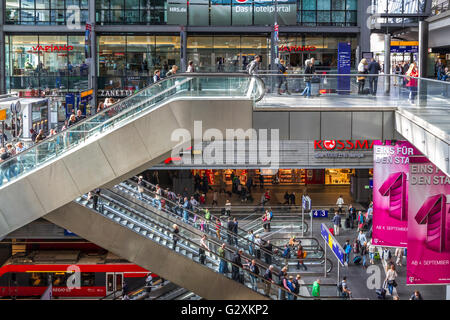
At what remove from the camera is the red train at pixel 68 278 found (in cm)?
2397

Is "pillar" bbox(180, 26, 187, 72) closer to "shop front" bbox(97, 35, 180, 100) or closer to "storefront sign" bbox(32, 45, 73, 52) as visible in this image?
"shop front" bbox(97, 35, 180, 100)

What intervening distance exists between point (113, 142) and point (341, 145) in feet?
77.2

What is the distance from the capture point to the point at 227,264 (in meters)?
17.5

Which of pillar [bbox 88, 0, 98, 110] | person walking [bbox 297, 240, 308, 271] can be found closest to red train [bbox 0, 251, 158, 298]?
person walking [bbox 297, 240, 308, 271]

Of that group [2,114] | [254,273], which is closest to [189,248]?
[254,273]

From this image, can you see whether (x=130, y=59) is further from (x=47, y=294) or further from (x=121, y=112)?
(x=121, y=112)

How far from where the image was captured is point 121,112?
13.6m

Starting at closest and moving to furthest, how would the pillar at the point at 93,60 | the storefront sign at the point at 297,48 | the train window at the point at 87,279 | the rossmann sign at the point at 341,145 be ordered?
the train window at the point at 87,279, the rossmann sign at the point at 341,145, the pillar at the point at 93,60, the storefront sign at the point at 297,48

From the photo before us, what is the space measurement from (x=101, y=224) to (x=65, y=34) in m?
26.9

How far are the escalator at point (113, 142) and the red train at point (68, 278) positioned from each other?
1089 cm

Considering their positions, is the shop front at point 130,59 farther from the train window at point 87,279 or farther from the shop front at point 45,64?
the train window at point 87,279

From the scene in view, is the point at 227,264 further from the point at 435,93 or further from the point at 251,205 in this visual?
the point at 251,205

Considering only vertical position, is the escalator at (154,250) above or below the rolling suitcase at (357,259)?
above

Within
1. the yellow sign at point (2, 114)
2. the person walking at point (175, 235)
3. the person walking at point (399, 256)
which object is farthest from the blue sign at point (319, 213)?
the yellow sign at point (2, 114)
